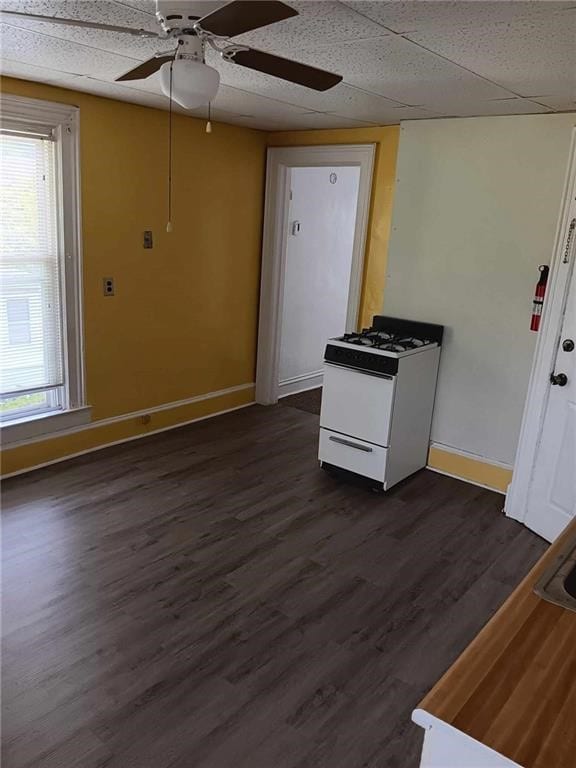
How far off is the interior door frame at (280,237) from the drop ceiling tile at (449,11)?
7.87 feet

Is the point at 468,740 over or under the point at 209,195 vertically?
under

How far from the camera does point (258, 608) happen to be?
2623 mm

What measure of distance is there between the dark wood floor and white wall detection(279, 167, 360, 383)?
74.3 inches

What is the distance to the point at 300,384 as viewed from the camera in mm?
5977

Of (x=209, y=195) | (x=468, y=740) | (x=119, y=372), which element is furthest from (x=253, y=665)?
(x=209, y=195)

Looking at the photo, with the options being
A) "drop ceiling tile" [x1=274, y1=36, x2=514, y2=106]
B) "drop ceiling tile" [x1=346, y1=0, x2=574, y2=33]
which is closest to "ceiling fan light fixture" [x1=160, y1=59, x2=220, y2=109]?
"drop ceiling tile" [x1=346, y1=0, x2=574, y2=33]

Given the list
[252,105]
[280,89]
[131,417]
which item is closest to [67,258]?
[131,417]

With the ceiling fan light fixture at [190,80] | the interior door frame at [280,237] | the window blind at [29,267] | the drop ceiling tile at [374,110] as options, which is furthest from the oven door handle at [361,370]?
the ceiling fan light fixture at [190,80]

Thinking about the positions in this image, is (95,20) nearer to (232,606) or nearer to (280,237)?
(232,606)

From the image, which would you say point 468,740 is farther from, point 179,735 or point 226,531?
point 226,531

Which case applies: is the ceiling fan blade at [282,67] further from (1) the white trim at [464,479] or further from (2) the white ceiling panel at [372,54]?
(1) the white trim at [464,479]

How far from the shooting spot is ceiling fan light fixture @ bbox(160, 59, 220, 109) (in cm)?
175

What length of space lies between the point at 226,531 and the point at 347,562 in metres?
0.69

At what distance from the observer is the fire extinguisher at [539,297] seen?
3.47m
